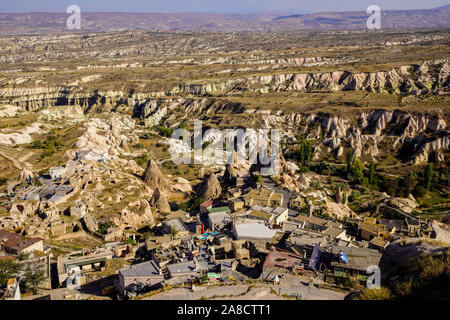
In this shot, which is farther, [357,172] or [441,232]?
[357,172]

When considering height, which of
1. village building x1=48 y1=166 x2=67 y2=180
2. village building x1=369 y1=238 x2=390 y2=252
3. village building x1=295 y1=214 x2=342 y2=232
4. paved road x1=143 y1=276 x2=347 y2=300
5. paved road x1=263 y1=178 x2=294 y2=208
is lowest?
village building x1=369 y1=238 x2=390 y2=252

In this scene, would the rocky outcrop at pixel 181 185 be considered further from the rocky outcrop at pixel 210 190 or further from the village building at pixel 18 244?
the village building at pixel 18 244

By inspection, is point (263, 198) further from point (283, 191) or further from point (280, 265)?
point (280, 265)

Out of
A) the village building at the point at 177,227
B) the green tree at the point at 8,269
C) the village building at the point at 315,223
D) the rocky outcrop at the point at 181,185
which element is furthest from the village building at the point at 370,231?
the green tree at the point at 8,269

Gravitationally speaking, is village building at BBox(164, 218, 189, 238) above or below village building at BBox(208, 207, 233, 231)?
below

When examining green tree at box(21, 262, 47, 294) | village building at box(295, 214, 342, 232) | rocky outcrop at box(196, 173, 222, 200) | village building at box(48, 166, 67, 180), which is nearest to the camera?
green tree at box(21, 262, 47, 294)

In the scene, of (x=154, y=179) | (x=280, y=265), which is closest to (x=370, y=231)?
(x=280, y=265)

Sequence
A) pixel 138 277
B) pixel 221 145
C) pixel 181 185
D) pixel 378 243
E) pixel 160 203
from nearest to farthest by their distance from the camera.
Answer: pixel 138 277, pixel 378 243, pixel 160 203, pixel 181 185, pixel 221 145

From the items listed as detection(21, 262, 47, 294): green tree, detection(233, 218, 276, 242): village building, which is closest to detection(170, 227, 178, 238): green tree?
detection(233, 218, 276, 242): village building

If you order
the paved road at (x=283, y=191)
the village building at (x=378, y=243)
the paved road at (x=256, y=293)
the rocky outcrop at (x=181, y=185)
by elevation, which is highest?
the paved road at (x=256, y=293)

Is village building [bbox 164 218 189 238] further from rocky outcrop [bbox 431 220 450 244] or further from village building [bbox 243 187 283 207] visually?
rocky outcrop [bbox 431 220 450 244]
